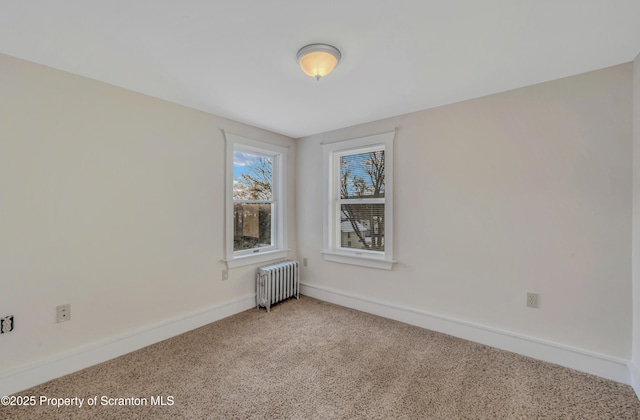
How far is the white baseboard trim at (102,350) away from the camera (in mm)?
1783

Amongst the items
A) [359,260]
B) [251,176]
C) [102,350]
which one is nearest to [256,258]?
[251,176]

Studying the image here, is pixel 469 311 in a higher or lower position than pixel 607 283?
lower

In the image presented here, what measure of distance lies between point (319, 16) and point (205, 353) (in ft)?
8.69

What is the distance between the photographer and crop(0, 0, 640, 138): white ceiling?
4.57ft

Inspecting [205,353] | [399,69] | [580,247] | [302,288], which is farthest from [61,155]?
[580,247]

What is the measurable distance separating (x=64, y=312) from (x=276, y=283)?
6.35 feet

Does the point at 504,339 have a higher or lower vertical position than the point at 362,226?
lower

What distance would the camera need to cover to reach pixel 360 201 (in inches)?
131

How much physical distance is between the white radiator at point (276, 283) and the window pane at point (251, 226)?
366 mm

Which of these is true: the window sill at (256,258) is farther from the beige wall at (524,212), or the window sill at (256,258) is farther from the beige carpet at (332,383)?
the beige wall at (524,212)

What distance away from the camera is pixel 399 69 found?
1986mm

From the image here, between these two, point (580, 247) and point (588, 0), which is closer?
point (588, 0)

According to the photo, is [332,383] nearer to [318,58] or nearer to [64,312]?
[64,312]

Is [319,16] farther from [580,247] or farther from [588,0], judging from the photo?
[580,247]
